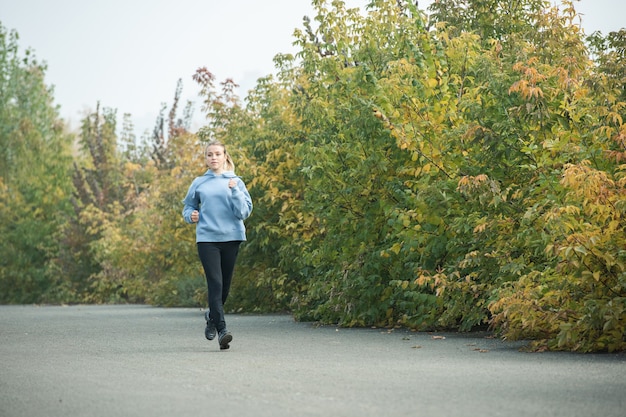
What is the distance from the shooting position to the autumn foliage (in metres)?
11.1

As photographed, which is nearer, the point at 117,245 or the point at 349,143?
the point at 349,143

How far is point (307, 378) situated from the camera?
8750 mm

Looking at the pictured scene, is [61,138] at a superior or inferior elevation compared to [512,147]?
superior

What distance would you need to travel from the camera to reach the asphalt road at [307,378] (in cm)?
700

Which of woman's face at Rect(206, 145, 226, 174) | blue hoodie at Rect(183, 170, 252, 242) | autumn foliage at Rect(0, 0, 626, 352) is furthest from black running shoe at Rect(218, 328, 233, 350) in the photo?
Result: autumn foliage at Rect(0, 0, 626, 352)

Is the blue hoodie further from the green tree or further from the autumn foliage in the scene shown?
the green tree

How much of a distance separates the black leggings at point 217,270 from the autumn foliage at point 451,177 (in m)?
2.80

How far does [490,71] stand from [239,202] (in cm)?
392

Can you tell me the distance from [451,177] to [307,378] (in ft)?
20.1

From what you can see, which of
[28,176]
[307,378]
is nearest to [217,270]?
[307,378]

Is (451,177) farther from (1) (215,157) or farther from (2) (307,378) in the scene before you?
(2) (307,378)

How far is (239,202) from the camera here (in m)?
11.7

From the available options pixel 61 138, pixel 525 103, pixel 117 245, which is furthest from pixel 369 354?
pixel 61 138

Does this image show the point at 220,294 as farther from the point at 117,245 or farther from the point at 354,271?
the point at 117,245
